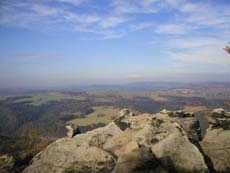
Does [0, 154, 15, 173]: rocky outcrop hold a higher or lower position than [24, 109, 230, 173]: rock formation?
lower

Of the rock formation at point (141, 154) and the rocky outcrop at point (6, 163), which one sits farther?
the rocky outcrop at point (6, 163)

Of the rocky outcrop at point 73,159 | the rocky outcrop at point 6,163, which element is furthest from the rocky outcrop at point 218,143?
the rocky outcrop at point 6,163

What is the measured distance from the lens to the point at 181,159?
1502 cm

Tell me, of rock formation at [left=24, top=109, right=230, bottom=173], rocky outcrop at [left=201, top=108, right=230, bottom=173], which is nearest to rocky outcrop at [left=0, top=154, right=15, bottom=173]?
rock formation at [left=24, top=109, right=230, bottom=173]

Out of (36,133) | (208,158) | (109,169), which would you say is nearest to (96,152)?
(109,169)

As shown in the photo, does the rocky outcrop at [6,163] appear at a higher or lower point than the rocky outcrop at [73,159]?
lower

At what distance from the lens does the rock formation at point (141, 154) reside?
579 inches

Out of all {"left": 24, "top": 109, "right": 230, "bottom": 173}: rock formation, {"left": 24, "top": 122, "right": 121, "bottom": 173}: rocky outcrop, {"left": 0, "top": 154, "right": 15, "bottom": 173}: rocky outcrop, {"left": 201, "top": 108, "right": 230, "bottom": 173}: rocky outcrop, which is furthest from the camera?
{"left": 0, "top": 154, "right": 15, "bottom": 173}: rocky outcrop

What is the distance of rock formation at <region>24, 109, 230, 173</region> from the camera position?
48.2 ft

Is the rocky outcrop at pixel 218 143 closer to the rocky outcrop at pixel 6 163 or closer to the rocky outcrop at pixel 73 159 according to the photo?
the rocky outcrop at pixel 73 159

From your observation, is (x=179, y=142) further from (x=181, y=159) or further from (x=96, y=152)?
(x=96, y=152)

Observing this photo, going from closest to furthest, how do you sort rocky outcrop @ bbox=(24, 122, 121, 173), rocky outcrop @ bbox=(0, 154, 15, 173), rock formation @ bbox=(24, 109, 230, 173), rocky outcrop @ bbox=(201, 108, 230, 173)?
rock formation @ bbox=(24, 109, 230, 173) < rocky outcrop @ bbox=(24, 122, 121, 173) < rocky outcrop @ bbox=(201, 108, 230, 173) < rocky outcrop @ bbox=(0, 154, 15, 173)

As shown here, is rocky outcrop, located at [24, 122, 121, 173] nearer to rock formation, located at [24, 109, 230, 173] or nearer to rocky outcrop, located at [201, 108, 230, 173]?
rock formation, located at [24, 109, 230, 173]

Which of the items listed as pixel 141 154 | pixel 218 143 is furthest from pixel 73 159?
pixel 218 143
